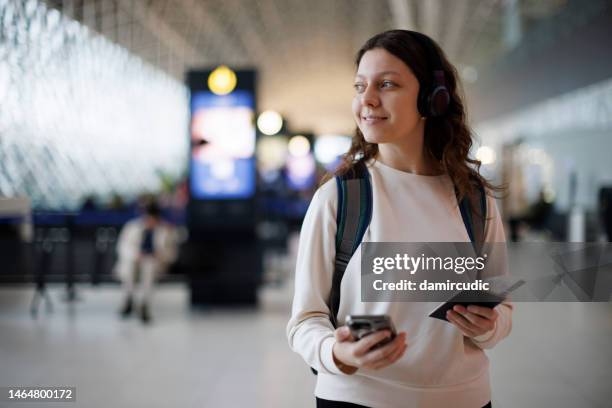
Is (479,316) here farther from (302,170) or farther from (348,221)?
(302,170)

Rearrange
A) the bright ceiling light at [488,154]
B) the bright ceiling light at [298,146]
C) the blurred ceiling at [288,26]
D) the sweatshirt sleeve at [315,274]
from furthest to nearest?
the bright ceiling light at [298,146] → the blurred ceiling at [288,26] → the bright ceiling light at [488,154] → the sweatshirt sleeve at [315,274]

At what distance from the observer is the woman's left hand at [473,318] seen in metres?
1.34

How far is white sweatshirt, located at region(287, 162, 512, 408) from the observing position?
4.81ft

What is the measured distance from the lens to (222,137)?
318 inches

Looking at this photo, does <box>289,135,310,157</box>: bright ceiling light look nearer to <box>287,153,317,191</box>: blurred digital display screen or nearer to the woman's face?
<box>287,153,317,191</box>: blurred digital display screen

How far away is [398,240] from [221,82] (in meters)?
6.88

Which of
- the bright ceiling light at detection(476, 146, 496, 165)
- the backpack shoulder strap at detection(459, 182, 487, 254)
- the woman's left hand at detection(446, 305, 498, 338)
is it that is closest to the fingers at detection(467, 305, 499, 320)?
the woman's left hand at detection(446, 305, 498, 338)

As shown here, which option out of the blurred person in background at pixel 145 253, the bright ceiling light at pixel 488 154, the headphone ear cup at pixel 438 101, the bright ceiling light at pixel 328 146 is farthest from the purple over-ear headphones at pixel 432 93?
the bright ceiling light at pixel 328 146

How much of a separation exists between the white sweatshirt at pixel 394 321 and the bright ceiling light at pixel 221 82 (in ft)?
22.2

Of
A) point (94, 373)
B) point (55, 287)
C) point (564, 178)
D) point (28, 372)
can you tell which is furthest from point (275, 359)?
point (564, 178)

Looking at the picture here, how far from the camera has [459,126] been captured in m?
1.71

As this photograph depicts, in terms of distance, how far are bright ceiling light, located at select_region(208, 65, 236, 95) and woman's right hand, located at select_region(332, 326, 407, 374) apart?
7.04m

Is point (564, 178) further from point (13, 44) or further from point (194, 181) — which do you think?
point (13, 44)

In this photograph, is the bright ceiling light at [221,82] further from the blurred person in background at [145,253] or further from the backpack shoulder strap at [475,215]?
the backpack shoulder strap at [475,215]
